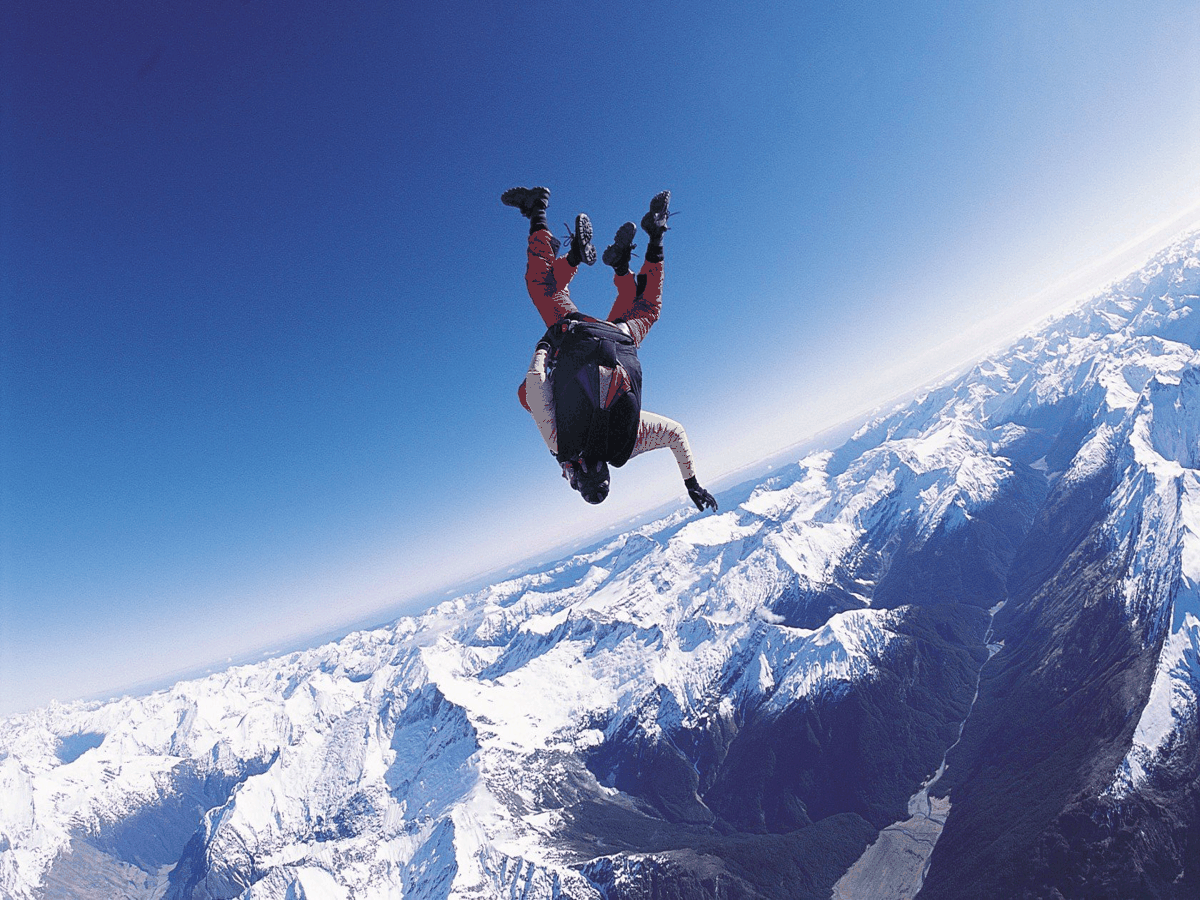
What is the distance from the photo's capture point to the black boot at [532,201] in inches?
261

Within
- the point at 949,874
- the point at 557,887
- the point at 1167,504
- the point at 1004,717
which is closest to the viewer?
the point at 949,874

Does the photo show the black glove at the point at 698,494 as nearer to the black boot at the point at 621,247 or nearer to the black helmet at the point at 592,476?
the black helmet at the point at 592,476

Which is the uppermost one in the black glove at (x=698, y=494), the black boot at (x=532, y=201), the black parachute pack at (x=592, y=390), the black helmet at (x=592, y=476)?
the black boot at (x=532, y=201)

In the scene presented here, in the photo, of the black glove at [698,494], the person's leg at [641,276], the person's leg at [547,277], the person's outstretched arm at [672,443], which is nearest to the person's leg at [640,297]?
the person's leg at [641,276]

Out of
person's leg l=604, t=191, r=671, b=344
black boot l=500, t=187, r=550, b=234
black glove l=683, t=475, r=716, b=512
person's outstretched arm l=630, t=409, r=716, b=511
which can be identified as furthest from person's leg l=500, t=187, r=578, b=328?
black glove l=683, t=475, r=716, b=512

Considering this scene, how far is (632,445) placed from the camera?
19.4ft

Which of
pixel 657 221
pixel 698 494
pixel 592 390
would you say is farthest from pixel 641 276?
pixel 698 494

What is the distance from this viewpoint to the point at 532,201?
21.8 feet

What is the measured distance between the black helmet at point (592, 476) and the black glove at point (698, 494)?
1978 mm

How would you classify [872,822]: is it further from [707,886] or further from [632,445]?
[632,445]

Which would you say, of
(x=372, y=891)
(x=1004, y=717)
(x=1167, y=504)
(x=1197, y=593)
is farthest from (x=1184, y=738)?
(x=372, y=891)

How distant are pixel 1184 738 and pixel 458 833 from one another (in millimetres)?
208942

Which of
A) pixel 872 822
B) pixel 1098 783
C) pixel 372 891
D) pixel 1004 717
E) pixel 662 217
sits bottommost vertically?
pixel 872 822

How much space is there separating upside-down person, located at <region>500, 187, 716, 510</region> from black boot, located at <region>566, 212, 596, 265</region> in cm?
1
